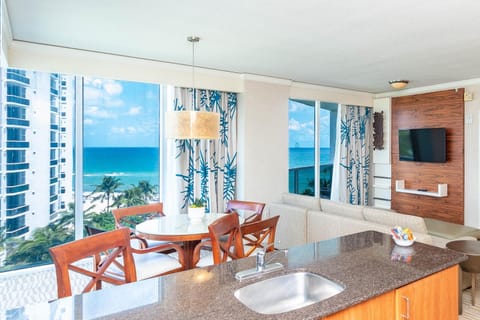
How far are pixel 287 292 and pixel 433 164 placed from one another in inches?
217

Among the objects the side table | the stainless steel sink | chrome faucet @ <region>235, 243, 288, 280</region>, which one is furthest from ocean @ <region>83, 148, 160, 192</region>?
the side table

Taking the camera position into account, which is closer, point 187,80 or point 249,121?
point 187,80

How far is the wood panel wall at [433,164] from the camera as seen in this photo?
18.5 ft

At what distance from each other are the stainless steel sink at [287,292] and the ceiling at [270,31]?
1985 millimetres

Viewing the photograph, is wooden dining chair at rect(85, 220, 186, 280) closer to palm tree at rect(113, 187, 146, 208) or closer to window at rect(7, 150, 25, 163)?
palm tree at rect(113, 187, 146, 208)

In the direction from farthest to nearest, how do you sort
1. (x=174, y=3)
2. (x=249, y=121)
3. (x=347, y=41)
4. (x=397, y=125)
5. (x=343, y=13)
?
(x=397, y=125) → (x=249, y=121) → (x=347, y=41) → (x=343, y=13) → (x=174, y=3)

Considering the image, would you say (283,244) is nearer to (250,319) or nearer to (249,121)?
(249,121)

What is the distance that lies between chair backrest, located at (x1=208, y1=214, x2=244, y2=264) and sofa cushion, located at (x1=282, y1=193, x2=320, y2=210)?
6.38 feet

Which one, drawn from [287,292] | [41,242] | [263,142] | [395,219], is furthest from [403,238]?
[41,242]

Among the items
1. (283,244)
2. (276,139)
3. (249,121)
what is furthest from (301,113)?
(283,244)

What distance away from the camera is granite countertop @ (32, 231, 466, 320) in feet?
4.09

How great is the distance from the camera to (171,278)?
158cm

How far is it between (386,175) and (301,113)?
238 cm

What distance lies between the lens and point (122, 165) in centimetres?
442
